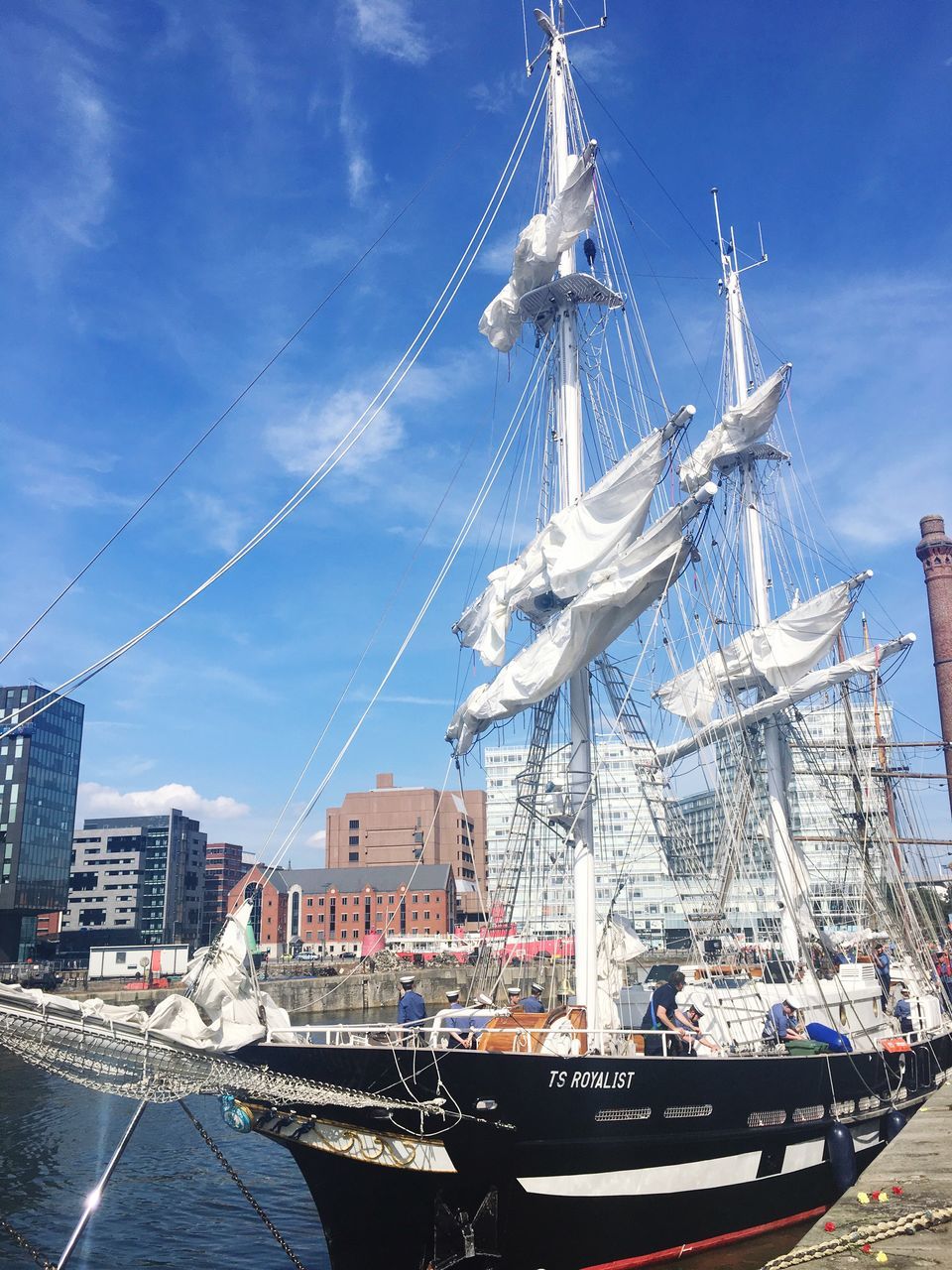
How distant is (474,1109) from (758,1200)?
19.8ft

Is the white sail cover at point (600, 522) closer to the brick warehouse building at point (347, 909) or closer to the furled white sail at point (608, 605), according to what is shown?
the furled white sail at point (608, 605)

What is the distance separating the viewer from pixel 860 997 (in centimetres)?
2105

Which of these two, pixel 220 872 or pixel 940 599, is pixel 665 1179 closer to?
pixel 940 599

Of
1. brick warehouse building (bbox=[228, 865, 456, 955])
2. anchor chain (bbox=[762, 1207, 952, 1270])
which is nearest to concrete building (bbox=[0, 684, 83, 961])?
brick warehouse building (bbox=[228, 865, 456, 955])

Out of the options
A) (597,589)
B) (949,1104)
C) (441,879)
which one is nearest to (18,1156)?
(597,589)

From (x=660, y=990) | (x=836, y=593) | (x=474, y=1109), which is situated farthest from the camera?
(x=836, y=593)

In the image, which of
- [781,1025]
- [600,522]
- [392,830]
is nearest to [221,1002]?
[781,1025]

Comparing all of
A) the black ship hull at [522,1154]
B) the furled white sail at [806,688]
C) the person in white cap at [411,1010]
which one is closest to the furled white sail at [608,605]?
the person in white cap at [411,1010]

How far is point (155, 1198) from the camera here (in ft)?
66.7

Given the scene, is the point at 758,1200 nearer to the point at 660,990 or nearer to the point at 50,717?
the point at 660,990

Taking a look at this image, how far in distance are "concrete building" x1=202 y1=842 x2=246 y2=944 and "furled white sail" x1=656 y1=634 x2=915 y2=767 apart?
112749 millimetres

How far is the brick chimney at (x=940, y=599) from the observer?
73188 mm

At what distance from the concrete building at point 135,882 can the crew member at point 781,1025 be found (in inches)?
4255

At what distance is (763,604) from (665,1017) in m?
22.0
